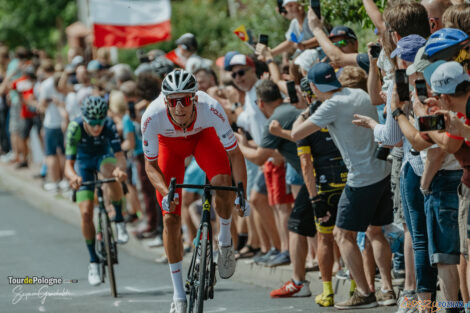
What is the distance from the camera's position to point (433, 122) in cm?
545

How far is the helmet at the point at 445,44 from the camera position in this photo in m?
5.83

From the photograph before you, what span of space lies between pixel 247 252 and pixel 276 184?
1349mm

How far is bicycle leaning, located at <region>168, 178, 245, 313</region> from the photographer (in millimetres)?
6855

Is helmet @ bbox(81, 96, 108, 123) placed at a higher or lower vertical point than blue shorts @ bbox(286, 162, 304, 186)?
higher

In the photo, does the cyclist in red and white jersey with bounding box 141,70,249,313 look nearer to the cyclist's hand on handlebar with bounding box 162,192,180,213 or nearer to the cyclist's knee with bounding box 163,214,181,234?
the cyclist's knee with bounding box 163,214,181,234

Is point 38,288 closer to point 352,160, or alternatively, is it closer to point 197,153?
point 197,153

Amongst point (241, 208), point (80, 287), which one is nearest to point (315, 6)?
point (241, 208)

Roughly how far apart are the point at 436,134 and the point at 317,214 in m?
2.75

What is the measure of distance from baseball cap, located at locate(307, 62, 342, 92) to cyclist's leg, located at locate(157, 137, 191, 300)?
129cm

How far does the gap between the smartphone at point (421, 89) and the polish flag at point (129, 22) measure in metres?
10.2

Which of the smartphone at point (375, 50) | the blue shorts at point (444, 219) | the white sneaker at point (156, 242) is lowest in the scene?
the white sneaker at point (156, 242)

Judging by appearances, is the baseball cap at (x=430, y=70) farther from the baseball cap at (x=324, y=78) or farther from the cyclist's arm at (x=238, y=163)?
the cyclist's arm at (x=238, y=163)

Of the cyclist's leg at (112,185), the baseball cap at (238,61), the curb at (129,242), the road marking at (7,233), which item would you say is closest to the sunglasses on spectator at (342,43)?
the baseball cap at (238,61)

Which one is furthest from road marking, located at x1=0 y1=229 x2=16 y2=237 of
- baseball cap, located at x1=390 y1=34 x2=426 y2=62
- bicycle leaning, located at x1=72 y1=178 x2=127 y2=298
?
baseball cap, located at x1=390 y1=34 x2=426 y2=62
